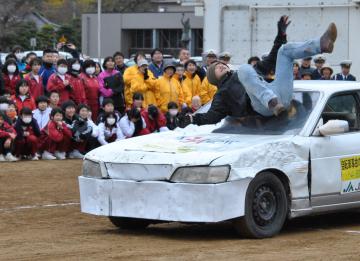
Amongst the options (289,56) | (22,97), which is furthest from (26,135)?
(289,56)

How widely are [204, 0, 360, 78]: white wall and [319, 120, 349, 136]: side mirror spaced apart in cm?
1102

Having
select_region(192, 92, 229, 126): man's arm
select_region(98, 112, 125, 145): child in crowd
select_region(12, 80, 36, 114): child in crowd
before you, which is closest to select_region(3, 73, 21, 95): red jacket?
select_region(12, 80, 36, 114): child in crowd

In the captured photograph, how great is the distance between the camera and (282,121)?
1024 cm

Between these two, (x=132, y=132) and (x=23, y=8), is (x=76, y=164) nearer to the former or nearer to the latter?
(x=132, y=132)

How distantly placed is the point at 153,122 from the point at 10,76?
8.75ft

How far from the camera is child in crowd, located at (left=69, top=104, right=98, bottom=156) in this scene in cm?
1745

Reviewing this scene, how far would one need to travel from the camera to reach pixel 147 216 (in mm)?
9477

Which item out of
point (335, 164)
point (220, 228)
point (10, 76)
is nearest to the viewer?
point (335, 164)

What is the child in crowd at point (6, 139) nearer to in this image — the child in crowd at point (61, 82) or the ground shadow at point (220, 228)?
the child in crowd at point (61, 82)

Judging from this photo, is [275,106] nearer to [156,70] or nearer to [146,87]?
[146,87]

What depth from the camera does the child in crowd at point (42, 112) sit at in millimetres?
17250

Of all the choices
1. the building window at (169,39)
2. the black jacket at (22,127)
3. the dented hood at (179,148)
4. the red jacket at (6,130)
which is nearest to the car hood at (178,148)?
the dented hood at (179,148)

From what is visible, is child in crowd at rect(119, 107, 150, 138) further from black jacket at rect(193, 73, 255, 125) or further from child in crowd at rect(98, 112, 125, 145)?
black jacket at rect(193, 73, 255, 125)

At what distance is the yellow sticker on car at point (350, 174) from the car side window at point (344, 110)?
0.38 m
